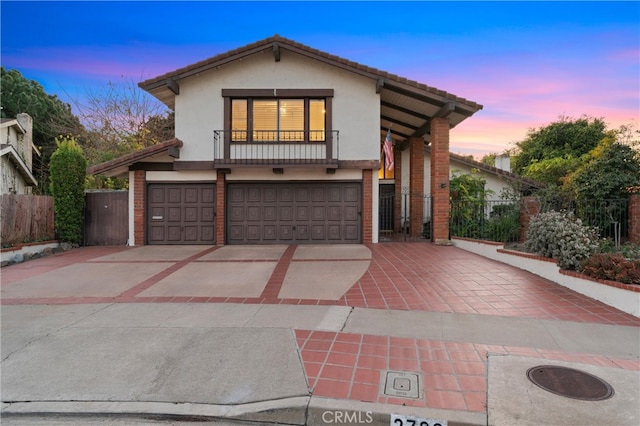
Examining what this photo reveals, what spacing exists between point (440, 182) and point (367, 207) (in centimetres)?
268

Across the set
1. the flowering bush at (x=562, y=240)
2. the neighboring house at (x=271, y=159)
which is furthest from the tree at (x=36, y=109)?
the flowering bush at (x=562, y=240)

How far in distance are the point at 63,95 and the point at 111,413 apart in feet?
80.8

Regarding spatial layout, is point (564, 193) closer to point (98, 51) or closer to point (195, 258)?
point (195, 258)

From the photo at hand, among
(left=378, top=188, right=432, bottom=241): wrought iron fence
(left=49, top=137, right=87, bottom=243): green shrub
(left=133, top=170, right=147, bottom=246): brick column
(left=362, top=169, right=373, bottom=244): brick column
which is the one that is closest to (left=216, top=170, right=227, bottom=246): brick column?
(left=133, top=170, right=147, bottom=246): brick column

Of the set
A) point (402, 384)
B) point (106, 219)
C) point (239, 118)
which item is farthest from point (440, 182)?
point (106, 219)

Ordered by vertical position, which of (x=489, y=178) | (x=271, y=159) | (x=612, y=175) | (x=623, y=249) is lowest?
(x=623, y=249)

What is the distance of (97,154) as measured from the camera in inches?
786

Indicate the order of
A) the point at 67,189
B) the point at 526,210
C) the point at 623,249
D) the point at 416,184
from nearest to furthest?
the point at 623,249 < the point at 526,210 < the point at 67,189 < the point at 416,184

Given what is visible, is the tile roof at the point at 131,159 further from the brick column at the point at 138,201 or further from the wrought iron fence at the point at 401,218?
the wrought iron fence at the point at 401,218

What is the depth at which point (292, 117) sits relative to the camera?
12.4 metres

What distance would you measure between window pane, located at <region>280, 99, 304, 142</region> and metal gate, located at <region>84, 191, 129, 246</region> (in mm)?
6364

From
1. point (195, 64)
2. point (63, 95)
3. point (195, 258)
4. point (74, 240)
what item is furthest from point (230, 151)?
point (63, 95)

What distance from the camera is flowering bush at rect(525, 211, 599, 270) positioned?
666 cm

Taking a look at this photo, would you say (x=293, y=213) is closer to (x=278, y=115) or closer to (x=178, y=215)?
(x=278, y=115)
